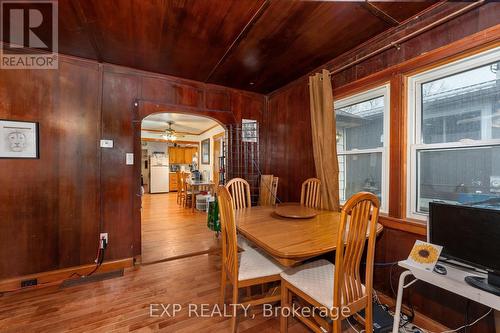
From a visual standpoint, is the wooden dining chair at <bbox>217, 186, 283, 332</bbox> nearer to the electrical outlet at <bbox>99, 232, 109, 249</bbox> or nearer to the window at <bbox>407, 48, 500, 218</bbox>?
the window at <bbox>407, 48, 500, 218</bbox>

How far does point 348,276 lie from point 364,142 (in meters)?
1.50

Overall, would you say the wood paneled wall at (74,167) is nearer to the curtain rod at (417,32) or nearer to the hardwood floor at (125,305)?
the hardwood floor at (125,305)

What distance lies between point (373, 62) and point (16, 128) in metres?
3.60

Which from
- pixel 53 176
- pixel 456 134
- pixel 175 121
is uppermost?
pixel 175 121

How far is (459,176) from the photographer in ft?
5.14

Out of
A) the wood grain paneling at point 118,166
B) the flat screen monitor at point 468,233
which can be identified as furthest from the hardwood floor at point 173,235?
the flat screen monitor at point 468,233

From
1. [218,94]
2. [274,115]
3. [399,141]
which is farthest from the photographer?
[274,115]

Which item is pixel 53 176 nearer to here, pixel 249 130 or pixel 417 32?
pixel 249 130

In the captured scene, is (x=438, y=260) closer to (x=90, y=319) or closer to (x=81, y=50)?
(x=90, y=319)

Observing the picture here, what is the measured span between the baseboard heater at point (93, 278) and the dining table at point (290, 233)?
164 cm

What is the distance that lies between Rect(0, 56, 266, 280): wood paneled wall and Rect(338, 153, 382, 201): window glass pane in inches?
93.4

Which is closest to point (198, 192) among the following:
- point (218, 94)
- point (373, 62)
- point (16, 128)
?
point (218, 94)

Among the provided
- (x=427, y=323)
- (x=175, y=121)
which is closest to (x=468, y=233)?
(x=427, y=323)

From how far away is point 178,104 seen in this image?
9.52ft
